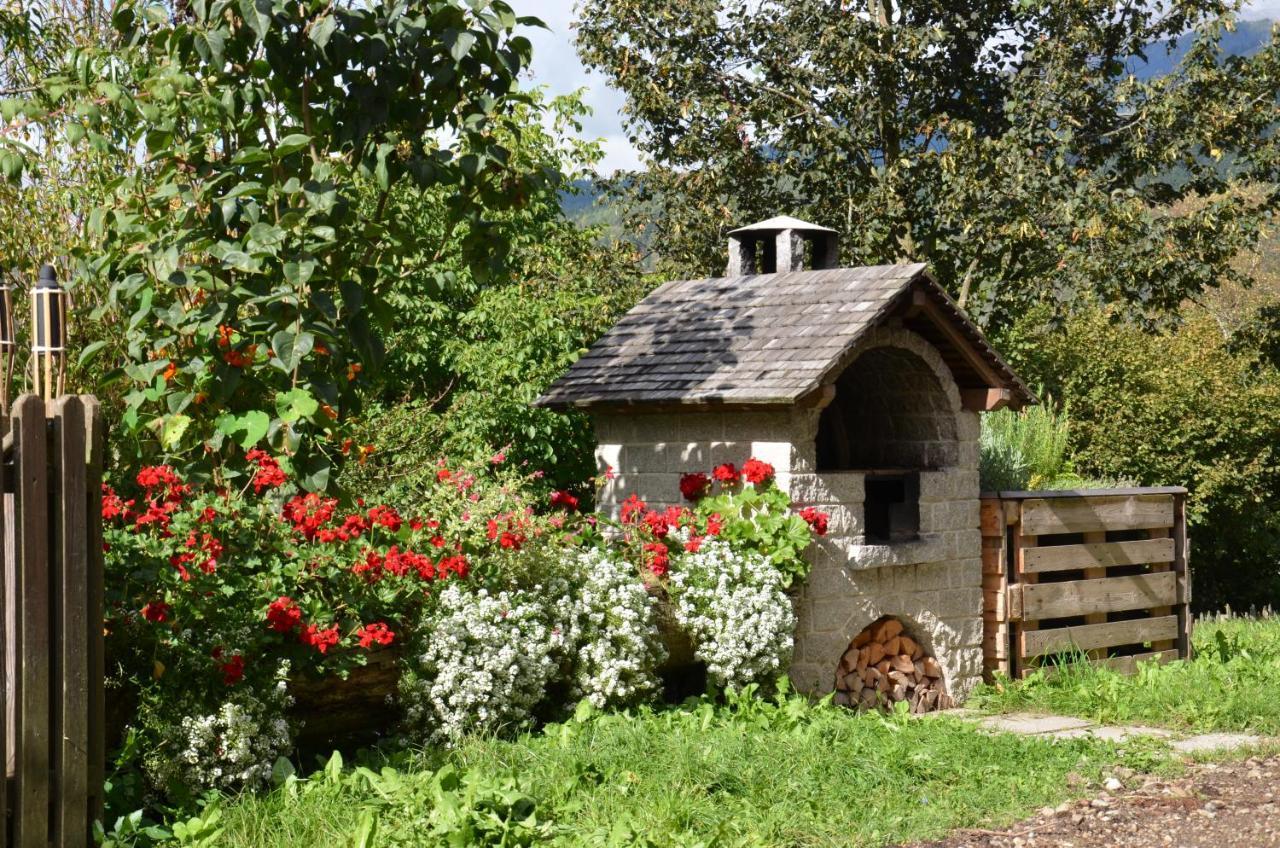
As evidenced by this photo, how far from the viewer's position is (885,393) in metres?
10.1

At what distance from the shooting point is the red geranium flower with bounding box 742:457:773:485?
27.2 feet

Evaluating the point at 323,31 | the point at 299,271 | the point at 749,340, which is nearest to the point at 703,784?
the point at 299,271

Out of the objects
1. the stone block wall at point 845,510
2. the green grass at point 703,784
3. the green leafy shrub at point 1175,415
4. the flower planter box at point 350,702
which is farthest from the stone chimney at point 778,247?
the green leafy shrub at point 1175,415

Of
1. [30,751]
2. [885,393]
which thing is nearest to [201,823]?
[30,751]

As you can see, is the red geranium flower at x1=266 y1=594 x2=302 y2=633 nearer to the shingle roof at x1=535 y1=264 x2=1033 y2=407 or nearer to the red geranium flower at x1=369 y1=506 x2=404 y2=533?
the red geranium flower at x1=369 y1=506 x2=404 y2=533

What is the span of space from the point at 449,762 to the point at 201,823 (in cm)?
131

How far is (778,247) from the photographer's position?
34.5 ft

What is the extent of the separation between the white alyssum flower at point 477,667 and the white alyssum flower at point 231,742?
2.68 ft

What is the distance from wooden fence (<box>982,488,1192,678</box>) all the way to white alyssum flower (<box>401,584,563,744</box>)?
4183mm

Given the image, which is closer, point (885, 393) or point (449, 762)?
point (449, 762)

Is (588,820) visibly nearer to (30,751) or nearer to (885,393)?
(30,751)

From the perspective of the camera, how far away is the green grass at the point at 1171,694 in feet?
27.0

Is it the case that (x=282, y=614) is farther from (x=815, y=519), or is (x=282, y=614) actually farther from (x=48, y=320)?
(x=815, y=519)

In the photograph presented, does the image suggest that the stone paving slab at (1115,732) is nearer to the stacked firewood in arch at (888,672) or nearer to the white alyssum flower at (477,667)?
the stacked firewood in arch at (888,672)
